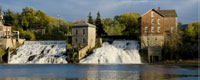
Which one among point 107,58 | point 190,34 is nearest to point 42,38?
point 107,58

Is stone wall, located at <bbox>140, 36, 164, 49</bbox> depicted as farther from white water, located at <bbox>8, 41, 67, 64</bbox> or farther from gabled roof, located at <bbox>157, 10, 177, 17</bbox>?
white water, located at <bbox>8, 41, 67, 64</bbox>

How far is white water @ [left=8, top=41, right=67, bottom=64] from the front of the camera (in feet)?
209

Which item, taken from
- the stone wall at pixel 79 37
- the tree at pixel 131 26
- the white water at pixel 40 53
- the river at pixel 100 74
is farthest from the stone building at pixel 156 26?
the river at pixel 100 74

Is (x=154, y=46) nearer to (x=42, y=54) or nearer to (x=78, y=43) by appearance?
(x=78, y=43)

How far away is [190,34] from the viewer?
6956 centimetres

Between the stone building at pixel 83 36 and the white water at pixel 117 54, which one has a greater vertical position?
the stone building at pixel 83 36

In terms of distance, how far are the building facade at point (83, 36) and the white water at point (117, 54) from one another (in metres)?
3.08

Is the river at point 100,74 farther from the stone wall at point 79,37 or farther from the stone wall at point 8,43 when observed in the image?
the stone wall at point 8,43

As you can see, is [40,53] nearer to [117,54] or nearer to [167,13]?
[117,54]

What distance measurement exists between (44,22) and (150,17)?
128 feet

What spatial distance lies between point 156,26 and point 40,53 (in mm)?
26217

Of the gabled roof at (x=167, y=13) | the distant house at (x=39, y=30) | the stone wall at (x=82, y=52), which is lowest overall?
the stone wall at (x=82, y=52)

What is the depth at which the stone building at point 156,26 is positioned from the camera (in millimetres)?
69188

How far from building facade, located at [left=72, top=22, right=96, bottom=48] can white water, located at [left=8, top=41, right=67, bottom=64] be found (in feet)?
10.1
